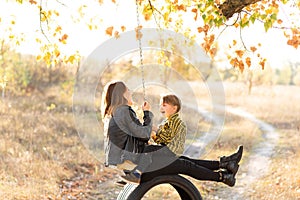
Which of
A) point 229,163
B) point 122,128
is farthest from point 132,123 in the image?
point 229,163

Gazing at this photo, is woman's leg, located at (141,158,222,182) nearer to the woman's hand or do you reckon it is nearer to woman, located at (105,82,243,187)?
woman, located at (105,82,243,187)

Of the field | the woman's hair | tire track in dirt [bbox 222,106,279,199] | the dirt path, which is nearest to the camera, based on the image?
the woman's hair

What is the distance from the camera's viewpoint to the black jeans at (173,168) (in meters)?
4.75

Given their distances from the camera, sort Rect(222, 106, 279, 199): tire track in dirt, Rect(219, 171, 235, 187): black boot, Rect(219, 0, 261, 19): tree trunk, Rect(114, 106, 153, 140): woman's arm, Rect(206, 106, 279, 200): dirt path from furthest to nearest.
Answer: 1. Rect(222, 106, 279, 199): tire track in dirt
2. Rect(206, 106, 279, 200): dirt path
3. Rect(219, 0, 261, 19): tree trunk
4. Rect(219, 171, 235, 187): black boot
5. Rect(114, 106, 153, 140): woman's arm

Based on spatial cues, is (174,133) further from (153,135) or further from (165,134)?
(153,135)

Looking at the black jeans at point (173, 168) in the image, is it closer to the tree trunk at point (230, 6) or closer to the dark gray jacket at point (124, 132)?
the dark gray jacket at point (124, 132)

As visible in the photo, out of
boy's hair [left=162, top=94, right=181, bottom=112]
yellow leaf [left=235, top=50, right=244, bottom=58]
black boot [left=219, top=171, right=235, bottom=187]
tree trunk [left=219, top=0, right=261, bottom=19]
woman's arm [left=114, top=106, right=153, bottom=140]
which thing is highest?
tree trunk [left=219, top=0, right=261, bottom=19]

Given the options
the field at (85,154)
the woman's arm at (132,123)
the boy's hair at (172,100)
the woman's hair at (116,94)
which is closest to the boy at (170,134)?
the boy's hair at (172,100)

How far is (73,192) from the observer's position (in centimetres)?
818

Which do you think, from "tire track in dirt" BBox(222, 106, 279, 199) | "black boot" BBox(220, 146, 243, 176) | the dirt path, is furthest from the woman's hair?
"tire track in dirt" BBox(222, 106, 279, 199)

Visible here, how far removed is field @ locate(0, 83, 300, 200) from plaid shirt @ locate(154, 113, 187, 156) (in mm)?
3235

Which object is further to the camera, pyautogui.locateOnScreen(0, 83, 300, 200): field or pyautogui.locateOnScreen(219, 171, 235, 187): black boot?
pyautogui.locateOnScreen(0, 83, 300, 200): field

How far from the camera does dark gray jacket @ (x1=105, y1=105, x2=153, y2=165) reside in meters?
4.42

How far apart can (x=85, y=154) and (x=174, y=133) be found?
5392 mm
